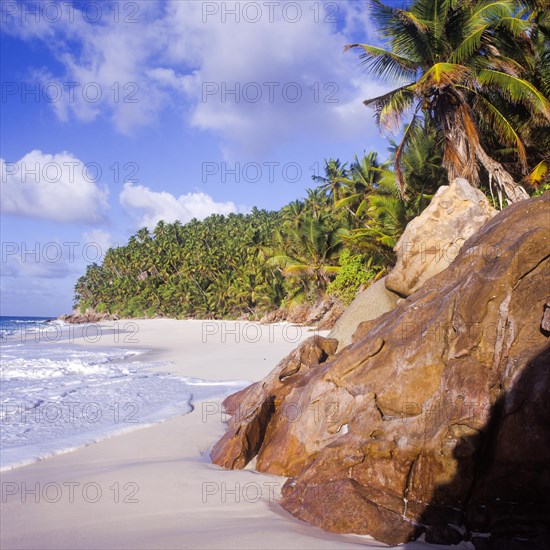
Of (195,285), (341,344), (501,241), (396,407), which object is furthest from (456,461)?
(195,285)

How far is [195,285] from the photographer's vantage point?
199ft

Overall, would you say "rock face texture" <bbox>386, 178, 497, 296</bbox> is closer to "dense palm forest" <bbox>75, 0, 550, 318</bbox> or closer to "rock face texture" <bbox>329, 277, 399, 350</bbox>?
"rock face texture" <bbox>329, 277, 399, 350</bbox>

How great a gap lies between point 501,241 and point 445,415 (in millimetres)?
1939

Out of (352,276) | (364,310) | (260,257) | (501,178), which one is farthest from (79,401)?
(260,257)

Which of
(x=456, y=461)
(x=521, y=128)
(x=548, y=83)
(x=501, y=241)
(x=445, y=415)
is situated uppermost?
(x=548, y=83)

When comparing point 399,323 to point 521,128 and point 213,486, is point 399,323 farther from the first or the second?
point 521,128

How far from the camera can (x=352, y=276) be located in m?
24.8

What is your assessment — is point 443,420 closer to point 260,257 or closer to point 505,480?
point 505,480

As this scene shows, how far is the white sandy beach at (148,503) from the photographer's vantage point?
3.63m

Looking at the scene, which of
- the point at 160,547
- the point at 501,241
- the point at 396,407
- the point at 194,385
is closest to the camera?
the point at 160,547

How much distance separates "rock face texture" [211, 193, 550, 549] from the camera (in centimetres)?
365

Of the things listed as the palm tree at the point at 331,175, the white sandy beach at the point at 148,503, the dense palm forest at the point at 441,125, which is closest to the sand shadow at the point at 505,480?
the white sandy beach at the point at 148,503

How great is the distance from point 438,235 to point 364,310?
6.18 ft

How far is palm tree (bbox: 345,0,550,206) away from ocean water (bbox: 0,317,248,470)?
9575 millimetres
